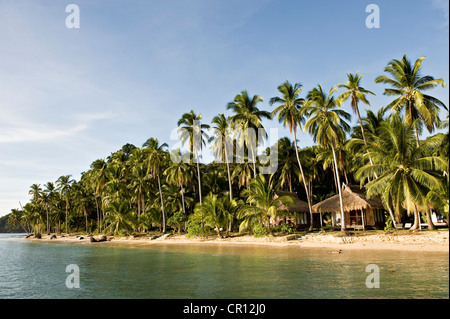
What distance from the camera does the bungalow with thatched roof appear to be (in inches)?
1067

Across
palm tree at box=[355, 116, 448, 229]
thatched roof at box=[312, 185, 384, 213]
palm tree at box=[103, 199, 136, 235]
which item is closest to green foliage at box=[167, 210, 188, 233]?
palm tree at box=[103, 199, 136, 235]

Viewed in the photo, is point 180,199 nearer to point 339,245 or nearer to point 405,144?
point 339,245

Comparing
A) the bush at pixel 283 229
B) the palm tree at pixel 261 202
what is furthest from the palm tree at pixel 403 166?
the bush at pixel 283 229

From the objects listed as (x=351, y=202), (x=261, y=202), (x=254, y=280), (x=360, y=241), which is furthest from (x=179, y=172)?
(x=254, y=280)

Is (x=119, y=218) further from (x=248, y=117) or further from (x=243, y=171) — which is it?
(x=248, y=117)

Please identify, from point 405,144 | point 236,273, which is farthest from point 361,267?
point 405,144

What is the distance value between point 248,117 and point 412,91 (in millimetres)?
15200

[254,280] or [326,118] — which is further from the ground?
[326,118]

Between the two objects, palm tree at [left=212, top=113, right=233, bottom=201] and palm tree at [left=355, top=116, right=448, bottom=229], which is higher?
palm tree at [left=212, top=113, right=233, bottom=201]

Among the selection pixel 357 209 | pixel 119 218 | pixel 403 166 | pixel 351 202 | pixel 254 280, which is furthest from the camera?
pixel 119 218

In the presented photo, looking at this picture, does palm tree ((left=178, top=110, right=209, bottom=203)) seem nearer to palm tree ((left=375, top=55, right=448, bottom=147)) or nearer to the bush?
the bush

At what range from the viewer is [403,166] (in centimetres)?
2092

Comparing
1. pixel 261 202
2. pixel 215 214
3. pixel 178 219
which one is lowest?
pixel 178 219

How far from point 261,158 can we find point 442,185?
79.9 feet
